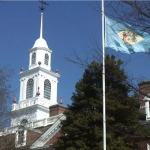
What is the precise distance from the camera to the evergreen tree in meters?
22.8

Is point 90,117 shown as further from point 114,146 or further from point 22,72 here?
point 22,72

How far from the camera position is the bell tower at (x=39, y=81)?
2315 inches

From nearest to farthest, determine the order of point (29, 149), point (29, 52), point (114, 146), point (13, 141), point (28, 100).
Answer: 1. point (114, 146)
2. point (13, 141)
3. point (29, 149)
4. point (28, 100)
5. point (29, 52)

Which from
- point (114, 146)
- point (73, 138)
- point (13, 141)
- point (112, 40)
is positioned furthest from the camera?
point (13, 141)

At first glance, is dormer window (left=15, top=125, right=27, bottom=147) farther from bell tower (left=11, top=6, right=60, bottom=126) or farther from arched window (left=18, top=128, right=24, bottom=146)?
bell tower (left=11, top=6, right=60, bottom=126)

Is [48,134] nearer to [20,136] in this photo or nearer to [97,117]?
[20,136]

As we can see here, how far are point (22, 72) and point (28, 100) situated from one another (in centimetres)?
476

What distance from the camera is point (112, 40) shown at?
1892 cm

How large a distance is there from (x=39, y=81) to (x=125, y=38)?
43.3 m

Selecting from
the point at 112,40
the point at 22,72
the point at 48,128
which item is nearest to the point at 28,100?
the point at 22,72

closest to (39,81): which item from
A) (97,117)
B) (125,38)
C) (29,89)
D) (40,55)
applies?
(29,89)

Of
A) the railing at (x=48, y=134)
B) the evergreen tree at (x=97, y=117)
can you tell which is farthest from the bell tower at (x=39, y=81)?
the evergreen tree at (x=97, y=117)

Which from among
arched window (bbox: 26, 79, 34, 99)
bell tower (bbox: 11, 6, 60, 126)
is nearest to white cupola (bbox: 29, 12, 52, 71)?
bell tower (bbox: 11, 6, 60, 126)

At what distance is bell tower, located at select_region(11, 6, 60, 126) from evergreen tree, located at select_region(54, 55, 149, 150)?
109 feet
